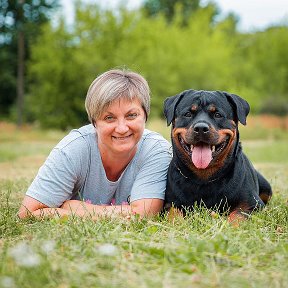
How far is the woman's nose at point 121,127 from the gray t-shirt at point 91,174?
407 mm

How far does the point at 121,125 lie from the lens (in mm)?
4152

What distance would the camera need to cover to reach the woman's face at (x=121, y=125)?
4.19m

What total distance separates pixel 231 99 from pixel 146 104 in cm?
75

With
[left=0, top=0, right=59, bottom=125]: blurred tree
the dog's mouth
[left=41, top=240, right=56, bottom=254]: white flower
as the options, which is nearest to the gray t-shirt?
the dog's mouth

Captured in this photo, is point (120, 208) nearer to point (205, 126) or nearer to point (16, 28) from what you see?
point (205, 126)

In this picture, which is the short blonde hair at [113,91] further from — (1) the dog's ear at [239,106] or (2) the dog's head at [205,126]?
(1) the dog's ear at [239,106]

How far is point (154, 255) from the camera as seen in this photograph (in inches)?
108

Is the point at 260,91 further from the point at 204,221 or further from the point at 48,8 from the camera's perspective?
the point at 204,221

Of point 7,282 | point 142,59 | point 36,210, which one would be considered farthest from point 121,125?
point 142,59

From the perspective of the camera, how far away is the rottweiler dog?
13.4 ft

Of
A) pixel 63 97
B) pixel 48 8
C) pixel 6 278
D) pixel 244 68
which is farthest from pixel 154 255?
pixel 48 8

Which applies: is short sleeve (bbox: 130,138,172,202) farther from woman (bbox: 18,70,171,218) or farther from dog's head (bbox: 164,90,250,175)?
dog's head (bbox: 164,90,250,175)

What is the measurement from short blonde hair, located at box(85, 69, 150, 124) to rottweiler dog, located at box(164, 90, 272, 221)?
1.05 feet

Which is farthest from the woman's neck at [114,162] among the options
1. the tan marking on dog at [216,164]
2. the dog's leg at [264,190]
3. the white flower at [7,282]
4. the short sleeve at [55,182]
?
the white flower at [7,282]
